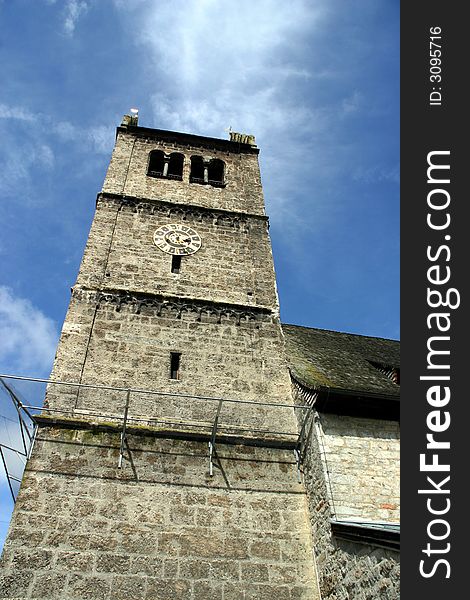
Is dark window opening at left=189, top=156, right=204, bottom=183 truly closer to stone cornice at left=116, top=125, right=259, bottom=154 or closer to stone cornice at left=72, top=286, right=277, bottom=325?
stone cornice at left=116, top=125, right=259, bottom=154

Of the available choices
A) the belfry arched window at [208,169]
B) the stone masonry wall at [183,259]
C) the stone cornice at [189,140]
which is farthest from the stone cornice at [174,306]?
the stone cornice at [189,140]

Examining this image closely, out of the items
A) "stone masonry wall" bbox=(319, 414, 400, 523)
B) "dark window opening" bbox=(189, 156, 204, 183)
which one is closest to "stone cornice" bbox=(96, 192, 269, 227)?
"dark window opening" bbox=(189, 156, 204, 183)

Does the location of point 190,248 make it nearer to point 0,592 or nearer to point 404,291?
point 404,291

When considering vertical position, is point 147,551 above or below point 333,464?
below

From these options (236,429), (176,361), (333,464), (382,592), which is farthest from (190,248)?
(382,592)

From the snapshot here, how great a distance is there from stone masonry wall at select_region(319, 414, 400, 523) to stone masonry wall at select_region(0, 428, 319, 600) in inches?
38.9

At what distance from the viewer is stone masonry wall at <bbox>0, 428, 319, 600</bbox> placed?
7.05 metres

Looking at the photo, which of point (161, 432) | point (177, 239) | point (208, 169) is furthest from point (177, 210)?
point (161, 432)

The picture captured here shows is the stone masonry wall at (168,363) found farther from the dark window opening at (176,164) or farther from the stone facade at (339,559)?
the dark window opening at (176,164)

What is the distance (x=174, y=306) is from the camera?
11.1 m

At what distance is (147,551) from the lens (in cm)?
743

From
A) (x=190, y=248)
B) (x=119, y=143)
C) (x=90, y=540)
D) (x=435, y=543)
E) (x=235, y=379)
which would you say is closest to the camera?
(x=435, y=543)

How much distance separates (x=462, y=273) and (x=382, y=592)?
3.92 meters

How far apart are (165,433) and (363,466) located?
341 cm
